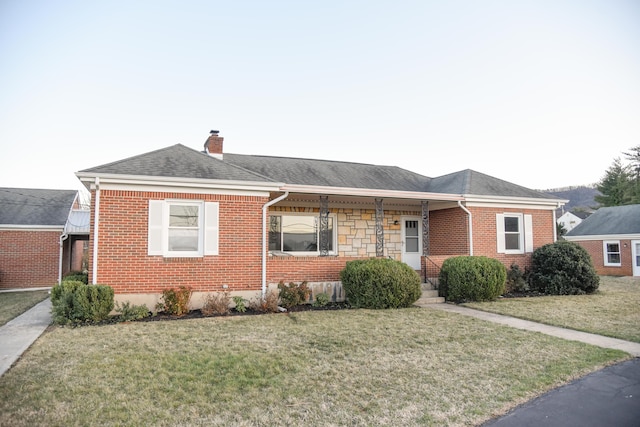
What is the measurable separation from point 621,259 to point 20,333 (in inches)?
1103

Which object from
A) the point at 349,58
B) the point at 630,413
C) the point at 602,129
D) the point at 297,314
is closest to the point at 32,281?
the point at 297,314

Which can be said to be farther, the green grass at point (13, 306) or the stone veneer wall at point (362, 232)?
the stone veneer wall at point (362, 232)

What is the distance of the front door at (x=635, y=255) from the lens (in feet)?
73.3

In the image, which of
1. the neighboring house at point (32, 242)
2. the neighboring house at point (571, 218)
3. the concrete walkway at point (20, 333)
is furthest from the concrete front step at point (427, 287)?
the neighboring house at point (571, 218)

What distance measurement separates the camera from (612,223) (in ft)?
80.2

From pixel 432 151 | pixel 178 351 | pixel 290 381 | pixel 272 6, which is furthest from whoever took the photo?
pixel 432 151

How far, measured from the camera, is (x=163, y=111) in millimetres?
15289

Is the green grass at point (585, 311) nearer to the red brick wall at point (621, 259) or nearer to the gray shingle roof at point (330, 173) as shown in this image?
the gray shingle roof at point (330, 173)

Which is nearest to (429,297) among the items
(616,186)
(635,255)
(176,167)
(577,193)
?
(176,167)

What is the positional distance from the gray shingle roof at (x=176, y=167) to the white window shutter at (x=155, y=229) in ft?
2.58

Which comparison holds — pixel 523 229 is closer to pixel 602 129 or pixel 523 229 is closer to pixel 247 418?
pixel 602 129

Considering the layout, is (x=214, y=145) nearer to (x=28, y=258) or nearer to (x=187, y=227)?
(x=187, y=227)

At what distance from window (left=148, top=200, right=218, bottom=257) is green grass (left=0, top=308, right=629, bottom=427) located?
95.3 inches

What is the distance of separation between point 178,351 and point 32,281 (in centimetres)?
1589
